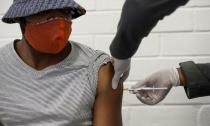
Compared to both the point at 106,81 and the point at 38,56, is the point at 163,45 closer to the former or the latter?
the point at 106,81

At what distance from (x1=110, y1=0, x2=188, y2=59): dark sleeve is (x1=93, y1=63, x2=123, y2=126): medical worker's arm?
249 millimetres

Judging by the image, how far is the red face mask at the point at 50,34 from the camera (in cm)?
137

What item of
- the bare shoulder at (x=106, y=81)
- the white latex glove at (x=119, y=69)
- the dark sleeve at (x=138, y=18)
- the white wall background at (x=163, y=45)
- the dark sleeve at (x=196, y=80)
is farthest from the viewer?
the white wall background at (x=163, y=45)

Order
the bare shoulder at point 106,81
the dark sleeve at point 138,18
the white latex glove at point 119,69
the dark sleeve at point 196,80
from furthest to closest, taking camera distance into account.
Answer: the dark sleeve at point 196,80, the bare shoulder at point 106,81, the white latex glove at point 119,69, the dark sleeve at point 138,18

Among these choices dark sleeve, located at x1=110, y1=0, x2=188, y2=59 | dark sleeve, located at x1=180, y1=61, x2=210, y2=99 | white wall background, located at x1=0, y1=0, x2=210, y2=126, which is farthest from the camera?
white wall background, located at x1=0, y1=0, x2=210, y2=126

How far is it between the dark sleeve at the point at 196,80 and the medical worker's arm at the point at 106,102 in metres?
0.32

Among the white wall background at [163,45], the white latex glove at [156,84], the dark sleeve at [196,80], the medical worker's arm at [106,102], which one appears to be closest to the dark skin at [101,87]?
the medical worker's arm at [106,102]

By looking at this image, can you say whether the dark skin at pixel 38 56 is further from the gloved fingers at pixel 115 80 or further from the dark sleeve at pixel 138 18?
the dark sleeve at pixel 138 18

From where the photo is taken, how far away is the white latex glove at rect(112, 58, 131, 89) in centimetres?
134

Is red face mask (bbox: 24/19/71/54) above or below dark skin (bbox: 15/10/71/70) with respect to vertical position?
above

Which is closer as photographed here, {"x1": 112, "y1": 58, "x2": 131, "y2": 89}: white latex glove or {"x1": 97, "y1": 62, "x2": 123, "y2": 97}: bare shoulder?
{"x1": 112, "y1": 58, "x2": 131, "y2": 89}: white latex glove

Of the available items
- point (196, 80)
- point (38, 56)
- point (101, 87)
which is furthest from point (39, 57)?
point (196, 80)

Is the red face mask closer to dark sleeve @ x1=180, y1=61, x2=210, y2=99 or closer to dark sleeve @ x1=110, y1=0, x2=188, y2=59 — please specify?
dark sleeve @ x1=110, y1=0, x2=188, y2=59

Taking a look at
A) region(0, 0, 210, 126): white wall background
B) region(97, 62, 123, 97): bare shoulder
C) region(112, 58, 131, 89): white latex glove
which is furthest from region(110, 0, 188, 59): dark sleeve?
region(0, 0, 210, 126): white wall background
